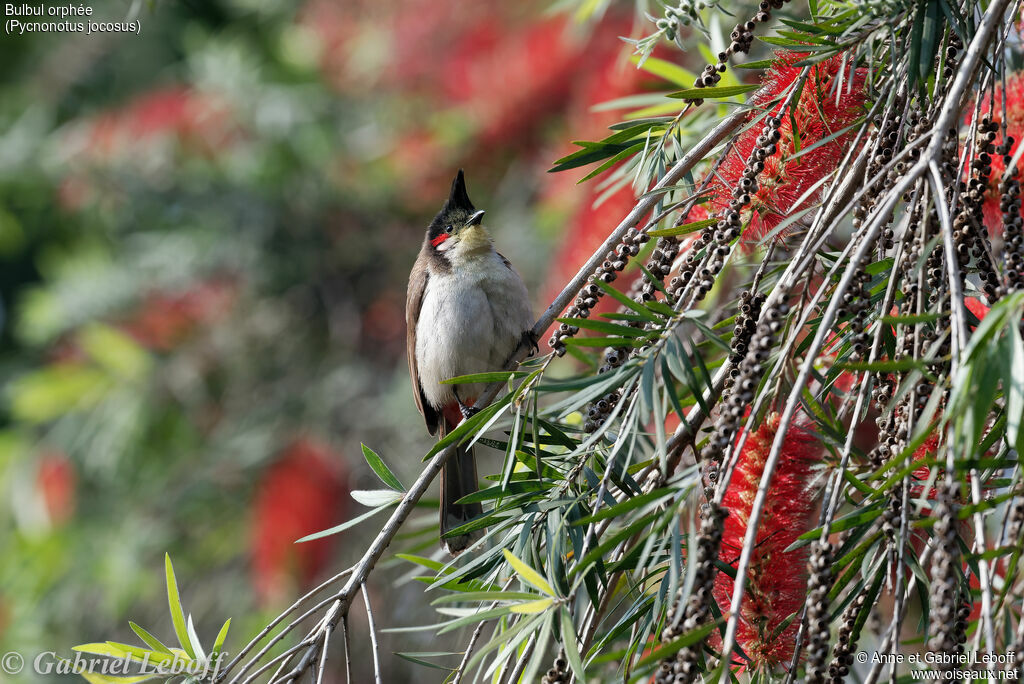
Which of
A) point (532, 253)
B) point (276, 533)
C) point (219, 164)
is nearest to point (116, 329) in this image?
point (219, 164)

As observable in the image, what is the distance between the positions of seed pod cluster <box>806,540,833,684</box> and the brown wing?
2.38 m

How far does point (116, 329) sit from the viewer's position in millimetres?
5141

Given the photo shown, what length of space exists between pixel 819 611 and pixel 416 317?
2.49 m

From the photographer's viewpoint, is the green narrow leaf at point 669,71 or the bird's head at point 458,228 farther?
the bird's head at point 458,228

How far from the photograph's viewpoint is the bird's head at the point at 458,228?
311 cm

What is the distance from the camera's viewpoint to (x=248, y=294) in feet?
17.8

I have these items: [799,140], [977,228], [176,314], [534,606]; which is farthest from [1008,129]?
[176,314]

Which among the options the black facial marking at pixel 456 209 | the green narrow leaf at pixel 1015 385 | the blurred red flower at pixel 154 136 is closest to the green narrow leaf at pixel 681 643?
the green narrow leaf at pixel 1015 385

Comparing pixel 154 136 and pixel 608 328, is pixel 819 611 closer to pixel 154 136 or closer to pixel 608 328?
pixel 608 328

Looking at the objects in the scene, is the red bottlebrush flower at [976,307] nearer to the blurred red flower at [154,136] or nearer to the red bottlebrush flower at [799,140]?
the red bottlebrush flower at [799,140]

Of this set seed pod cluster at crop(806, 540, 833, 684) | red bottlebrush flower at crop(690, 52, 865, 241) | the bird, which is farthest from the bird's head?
seed pod cluster at crop(806, 540, 833, 684)

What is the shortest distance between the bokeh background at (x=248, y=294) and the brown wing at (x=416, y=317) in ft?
3.20

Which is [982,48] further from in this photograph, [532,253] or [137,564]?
[137,564]

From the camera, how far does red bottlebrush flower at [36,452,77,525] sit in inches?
204
